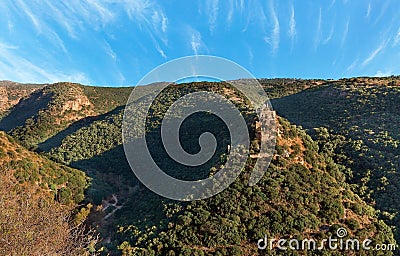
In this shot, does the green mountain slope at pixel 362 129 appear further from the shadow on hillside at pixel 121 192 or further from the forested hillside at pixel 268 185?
the shadow on hillside at pixel 121 192

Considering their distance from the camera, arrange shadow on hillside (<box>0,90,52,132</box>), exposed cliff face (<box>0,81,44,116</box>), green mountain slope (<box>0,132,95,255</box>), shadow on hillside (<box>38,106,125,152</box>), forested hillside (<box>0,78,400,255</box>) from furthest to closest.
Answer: exposed cliff face (<box>0,81,44,116</box>) → shadow on hillside (<box>0,90,52,132</box>) → shadow on hillside (<box>38,106,125,152</box>) → forested hillside (<box>0,78,400,255</box>) → green mountain slope (<box>0,132,95,255</box>)

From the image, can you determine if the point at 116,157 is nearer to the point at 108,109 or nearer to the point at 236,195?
the point at 236,195

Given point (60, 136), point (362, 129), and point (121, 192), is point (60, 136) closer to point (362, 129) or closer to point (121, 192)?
point (121, 192)

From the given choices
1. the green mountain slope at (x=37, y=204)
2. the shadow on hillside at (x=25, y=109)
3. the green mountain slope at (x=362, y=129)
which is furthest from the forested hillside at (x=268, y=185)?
the shadow on hillside at (x=25, y=109)

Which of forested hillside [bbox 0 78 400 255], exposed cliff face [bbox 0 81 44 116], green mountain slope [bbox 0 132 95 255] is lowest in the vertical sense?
green mountain slope [bbox 0 132 95 255]

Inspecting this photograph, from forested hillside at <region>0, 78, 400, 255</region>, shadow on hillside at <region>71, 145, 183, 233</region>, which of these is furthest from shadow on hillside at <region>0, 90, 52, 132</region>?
shadow on hillside at <region>71, 145, 183, 233</region>

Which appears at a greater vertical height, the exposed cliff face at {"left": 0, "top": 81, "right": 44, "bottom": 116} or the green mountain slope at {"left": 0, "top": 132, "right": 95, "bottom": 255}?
the exposed cliff face at {"left": 0, "top": 81, "right": 44, "bottom": 116}

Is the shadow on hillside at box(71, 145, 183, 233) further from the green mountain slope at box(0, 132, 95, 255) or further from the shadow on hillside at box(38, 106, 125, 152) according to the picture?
the shadow on hillside at box(38, 106, 125, 152)

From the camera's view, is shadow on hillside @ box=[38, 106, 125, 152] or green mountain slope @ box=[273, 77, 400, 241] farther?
shadow on hillside @ box=[38, 106, 125, 152]
